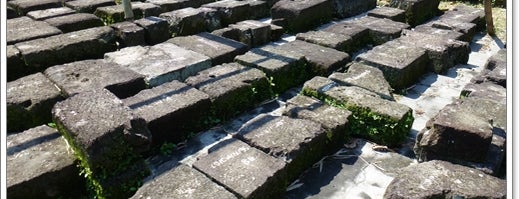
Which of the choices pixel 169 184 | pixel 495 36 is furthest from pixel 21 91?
pixel 495 36

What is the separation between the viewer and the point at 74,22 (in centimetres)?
695

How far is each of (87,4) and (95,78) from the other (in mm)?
3790

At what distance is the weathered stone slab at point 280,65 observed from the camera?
220 inches

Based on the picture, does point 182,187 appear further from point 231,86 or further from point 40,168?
point 231,86

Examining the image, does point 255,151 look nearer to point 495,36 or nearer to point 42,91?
point 42,91

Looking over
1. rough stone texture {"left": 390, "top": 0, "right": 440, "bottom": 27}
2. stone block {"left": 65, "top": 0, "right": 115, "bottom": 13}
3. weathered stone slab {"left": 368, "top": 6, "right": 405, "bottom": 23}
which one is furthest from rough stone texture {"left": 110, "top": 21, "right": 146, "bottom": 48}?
rough stone texture {"left": 390, "top": 0, "right": 440, "bottom": 27}

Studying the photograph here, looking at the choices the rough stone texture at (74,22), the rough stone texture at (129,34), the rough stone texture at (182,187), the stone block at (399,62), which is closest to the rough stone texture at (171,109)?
the rough stone texture at (182,187)

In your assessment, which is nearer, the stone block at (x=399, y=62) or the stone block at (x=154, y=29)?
the stone block at (x=399, y=62)

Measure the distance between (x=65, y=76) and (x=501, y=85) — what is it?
5758 millimetres

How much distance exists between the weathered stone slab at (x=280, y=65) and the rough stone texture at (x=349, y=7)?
10.6 ft

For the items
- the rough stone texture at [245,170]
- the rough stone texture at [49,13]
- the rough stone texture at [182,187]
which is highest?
the rough stone texture at [49,13]

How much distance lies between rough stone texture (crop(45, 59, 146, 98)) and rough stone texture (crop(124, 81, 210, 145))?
34 cm

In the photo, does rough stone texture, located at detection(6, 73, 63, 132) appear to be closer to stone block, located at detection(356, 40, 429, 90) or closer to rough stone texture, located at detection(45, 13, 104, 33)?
rough stone texture, located at detection(45, 13, 104, 33)

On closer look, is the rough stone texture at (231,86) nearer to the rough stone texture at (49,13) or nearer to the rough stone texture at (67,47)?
the rough stone texture at (67,47)
